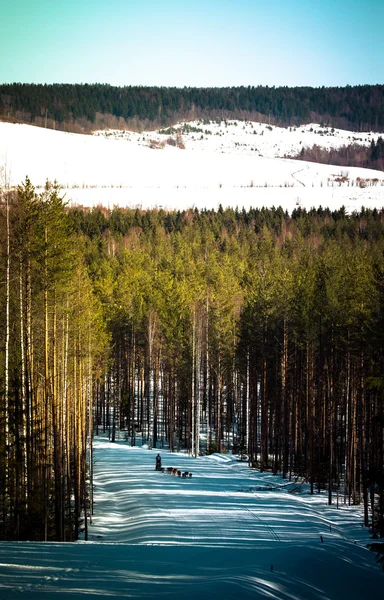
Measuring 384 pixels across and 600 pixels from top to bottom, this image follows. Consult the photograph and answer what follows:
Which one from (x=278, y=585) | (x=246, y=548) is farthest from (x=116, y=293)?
(x=278, y=585)

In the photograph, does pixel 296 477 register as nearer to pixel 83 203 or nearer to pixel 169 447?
pixel 169 447

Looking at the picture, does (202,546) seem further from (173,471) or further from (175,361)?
(175,361)

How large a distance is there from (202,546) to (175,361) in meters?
23.4

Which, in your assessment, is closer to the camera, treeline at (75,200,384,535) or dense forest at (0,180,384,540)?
dense forest at (0,180,384,540)

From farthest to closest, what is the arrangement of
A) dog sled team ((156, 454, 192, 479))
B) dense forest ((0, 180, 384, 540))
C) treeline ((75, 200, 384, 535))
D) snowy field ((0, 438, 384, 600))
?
dog sled team ((156, 454, 192, 479)) → treeline ((75, 200, 384, 535)) → dense forest ((0, 180, 384, 540)) → snowy field ((0, 438, 384, 600))

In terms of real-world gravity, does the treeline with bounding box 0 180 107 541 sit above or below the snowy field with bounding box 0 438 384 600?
above

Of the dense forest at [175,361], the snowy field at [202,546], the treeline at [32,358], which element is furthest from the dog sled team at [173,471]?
the treeline at [32,358]

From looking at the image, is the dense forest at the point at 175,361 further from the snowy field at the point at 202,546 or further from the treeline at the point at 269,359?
the snowy field at the point at 202,546

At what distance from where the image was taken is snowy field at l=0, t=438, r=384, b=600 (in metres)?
13.5

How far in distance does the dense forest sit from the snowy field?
1662 mm

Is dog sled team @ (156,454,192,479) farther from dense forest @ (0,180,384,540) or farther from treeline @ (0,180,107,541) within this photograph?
treeline @ (0,180,107,541)

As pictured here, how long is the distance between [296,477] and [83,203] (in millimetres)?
127479

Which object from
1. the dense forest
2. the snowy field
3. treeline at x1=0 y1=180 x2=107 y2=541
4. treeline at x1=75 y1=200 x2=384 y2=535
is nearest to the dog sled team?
the snowy field

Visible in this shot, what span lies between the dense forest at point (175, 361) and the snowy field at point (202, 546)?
65.4 inches
